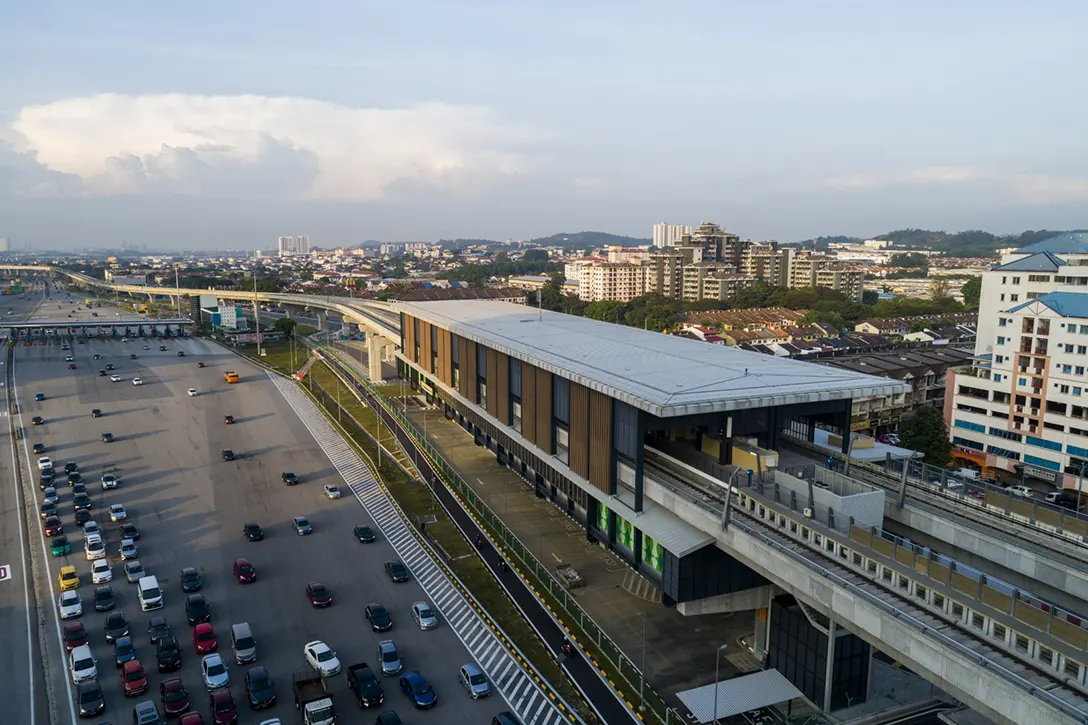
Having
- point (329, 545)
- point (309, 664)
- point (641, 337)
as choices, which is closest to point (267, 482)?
point (329, 545)

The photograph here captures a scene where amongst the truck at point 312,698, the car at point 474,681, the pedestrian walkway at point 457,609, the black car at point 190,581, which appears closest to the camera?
the truck at point 312,698

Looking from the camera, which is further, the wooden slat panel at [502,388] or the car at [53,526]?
the wooden slat panel at [502,388]

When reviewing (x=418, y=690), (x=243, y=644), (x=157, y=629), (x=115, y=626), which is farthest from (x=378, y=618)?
(x=115, y=626)

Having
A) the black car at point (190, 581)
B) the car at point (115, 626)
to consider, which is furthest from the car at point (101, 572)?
the car at point (115, 626)

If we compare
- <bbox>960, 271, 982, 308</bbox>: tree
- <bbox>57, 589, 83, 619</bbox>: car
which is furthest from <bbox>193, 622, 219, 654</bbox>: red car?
<bbox>960, 271, 982, 308</bbox>: tree

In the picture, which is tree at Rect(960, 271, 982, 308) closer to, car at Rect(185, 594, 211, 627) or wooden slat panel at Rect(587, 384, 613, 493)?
wooden slat panel at Rect(587, 384, 613, 493)

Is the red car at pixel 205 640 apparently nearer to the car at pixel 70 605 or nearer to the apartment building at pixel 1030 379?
the car at pixel 70 605

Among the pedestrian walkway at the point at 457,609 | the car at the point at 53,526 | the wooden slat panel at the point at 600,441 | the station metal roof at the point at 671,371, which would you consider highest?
the station metal roof at the point at 671,371
